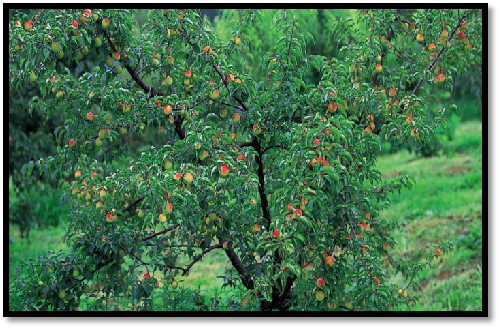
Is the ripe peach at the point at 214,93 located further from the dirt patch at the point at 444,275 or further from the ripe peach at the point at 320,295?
the dirt patch at the point at 444,275

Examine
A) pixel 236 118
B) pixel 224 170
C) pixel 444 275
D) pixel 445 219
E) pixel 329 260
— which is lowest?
pixel 444 275

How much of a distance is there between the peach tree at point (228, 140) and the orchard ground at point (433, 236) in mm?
709

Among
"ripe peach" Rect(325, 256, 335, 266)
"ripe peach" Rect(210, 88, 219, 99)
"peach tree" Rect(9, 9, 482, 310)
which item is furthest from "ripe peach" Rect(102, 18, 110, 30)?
"ripe peach" Rect(325, 256, 335, 266)

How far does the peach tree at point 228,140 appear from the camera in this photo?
2.22 meters

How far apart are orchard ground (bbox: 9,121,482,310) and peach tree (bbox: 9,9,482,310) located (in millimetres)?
709

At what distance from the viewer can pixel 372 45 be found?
281 centimetres

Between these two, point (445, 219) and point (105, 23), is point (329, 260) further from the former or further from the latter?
point (445, 219)

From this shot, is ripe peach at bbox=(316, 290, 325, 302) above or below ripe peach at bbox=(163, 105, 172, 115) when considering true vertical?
below

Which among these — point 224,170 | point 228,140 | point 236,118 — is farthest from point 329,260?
point 236,118

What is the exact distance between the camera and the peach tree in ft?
7.30

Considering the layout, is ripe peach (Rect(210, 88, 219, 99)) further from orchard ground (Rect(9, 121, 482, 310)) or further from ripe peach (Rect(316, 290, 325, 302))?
orchard ground (Rect(9, 121, 482, 310))

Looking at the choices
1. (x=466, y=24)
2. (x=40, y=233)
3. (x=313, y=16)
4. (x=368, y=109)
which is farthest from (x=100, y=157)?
(x=313, y=16)

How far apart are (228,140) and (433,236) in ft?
13.8

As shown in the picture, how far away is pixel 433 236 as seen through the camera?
5793mm
